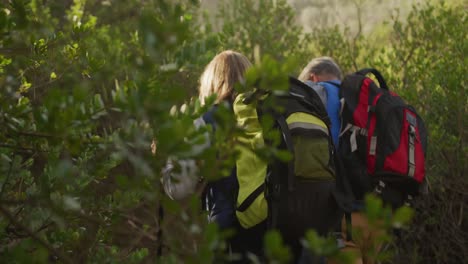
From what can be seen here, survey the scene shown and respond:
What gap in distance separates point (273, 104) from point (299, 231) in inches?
66.8

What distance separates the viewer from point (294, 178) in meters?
2.84

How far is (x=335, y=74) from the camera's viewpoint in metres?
3.96

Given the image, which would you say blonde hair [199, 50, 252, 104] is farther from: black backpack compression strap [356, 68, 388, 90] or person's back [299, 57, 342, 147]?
black backpack compression strap [356, 68, 388, 90]

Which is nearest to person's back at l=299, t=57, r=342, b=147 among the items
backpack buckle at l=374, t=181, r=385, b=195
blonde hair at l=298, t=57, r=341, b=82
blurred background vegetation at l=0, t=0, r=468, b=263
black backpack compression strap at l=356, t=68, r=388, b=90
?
blonde hair at l=298, t=57, r=341, b=82

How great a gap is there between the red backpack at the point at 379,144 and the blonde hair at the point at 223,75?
0.81 metres

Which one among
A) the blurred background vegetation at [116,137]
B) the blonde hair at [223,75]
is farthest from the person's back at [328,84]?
the blurred background vegetation at [116,137]

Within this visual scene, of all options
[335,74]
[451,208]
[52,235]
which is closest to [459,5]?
[451,208]

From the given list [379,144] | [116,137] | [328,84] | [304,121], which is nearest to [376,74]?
[328,84]

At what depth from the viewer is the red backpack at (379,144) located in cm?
352

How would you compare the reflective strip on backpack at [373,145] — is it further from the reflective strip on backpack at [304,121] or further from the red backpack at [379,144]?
the reflective strip on backpack at [304,121]

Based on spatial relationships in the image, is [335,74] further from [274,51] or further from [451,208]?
[274,51]

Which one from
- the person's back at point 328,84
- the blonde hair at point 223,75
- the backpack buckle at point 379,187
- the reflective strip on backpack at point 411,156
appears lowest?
the backpack buckle at point 379,187

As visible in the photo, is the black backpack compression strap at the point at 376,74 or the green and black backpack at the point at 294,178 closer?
the green and black backpack at the point at 294,178

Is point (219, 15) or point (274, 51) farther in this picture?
point (219, 15)
